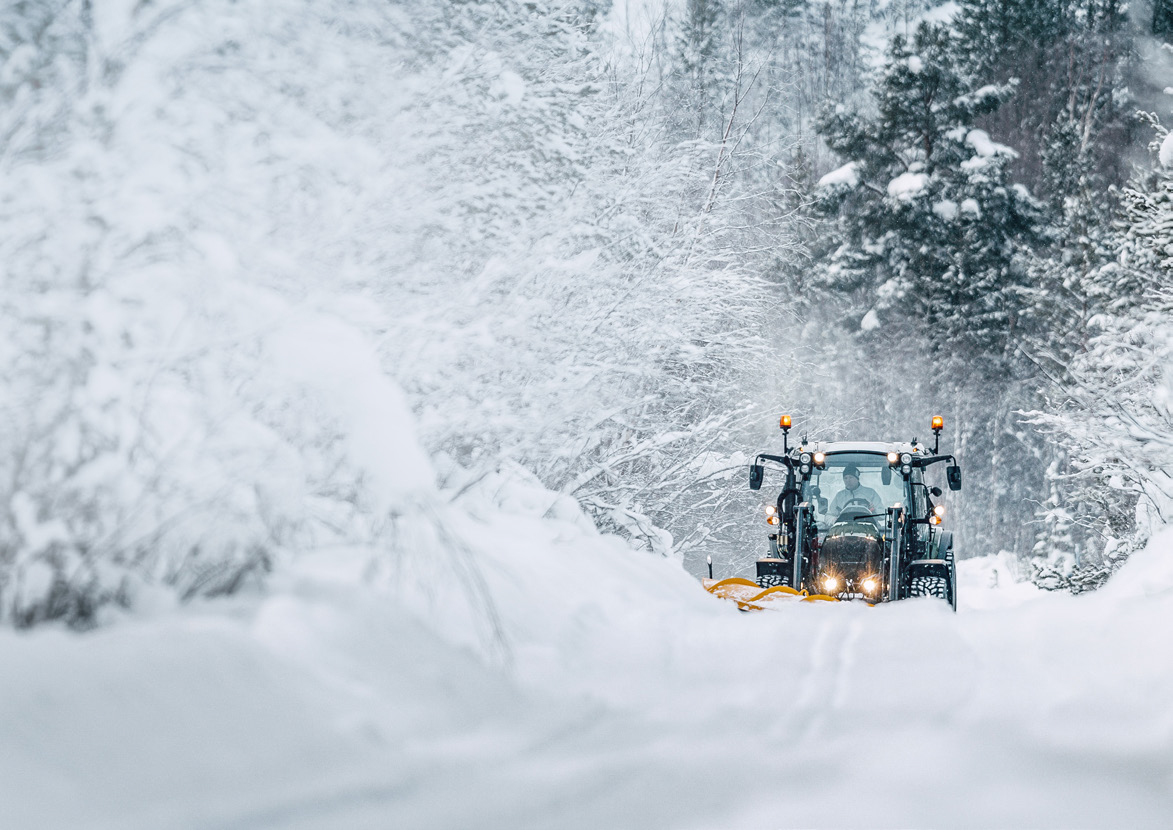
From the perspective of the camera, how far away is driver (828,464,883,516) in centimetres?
1074

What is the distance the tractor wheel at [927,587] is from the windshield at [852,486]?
3.29 ft

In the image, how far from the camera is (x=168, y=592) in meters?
3.99

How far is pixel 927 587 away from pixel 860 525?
0.86 m

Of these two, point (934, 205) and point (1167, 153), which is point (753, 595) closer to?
point (1167, 153)

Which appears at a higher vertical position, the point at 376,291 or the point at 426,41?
the point at 426,41

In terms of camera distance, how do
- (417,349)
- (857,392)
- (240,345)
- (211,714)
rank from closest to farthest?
(211,714)
(240,345)
(417,349)
(857,392)

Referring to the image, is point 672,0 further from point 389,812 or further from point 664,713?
point 389,812

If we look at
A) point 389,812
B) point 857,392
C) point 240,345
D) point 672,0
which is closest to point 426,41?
point 240,345

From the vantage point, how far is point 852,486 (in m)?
10.9

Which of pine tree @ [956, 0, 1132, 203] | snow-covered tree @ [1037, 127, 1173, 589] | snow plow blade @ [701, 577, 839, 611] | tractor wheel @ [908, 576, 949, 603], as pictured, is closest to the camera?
snow plow blade @ [701, 577, 839, 611]

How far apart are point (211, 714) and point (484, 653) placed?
1.36 meters

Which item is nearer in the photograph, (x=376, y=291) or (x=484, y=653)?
(x=484, y=653)

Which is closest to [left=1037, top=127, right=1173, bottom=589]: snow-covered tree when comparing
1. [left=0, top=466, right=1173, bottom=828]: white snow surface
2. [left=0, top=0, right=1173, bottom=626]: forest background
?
[left=0, top=0, right=1173, bottom=626]: forest background

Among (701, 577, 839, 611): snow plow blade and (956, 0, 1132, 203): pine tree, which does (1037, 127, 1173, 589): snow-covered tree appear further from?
(956, 0, 1132, 203): pine tree
